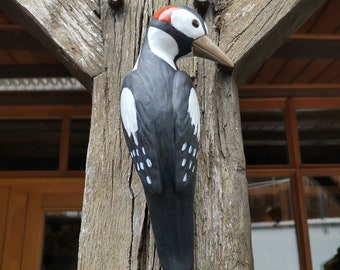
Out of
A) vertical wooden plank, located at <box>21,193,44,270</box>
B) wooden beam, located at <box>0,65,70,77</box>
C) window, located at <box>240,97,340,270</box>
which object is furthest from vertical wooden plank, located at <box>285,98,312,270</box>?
vertical wooden plank, located at <box>21,193,44,270</box>

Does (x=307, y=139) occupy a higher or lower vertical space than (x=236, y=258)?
higher

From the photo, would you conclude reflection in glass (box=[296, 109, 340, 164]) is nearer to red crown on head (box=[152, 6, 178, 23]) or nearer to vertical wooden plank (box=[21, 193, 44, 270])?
vertical wooden plank (box=[21, 193, 44, 270])

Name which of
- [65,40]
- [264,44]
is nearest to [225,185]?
[264,44]

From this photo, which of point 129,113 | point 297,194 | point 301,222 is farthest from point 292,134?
point 129,113

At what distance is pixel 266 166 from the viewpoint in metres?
2.42

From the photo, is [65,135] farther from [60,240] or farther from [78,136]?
[60,240]

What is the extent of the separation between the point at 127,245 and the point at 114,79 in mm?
346

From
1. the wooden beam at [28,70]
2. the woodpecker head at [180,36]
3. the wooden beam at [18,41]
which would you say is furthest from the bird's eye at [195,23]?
the wooden beam at [28,70]

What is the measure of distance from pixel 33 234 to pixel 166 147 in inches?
67.4

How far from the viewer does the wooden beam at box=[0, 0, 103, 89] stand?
940mm

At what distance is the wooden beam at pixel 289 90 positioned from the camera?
2338 mm

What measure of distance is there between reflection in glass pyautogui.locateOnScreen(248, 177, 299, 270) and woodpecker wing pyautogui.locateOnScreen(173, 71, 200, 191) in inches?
68.4

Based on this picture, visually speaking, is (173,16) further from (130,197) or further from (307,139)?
(307,139)

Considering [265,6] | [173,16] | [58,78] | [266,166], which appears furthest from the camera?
[266,166]
